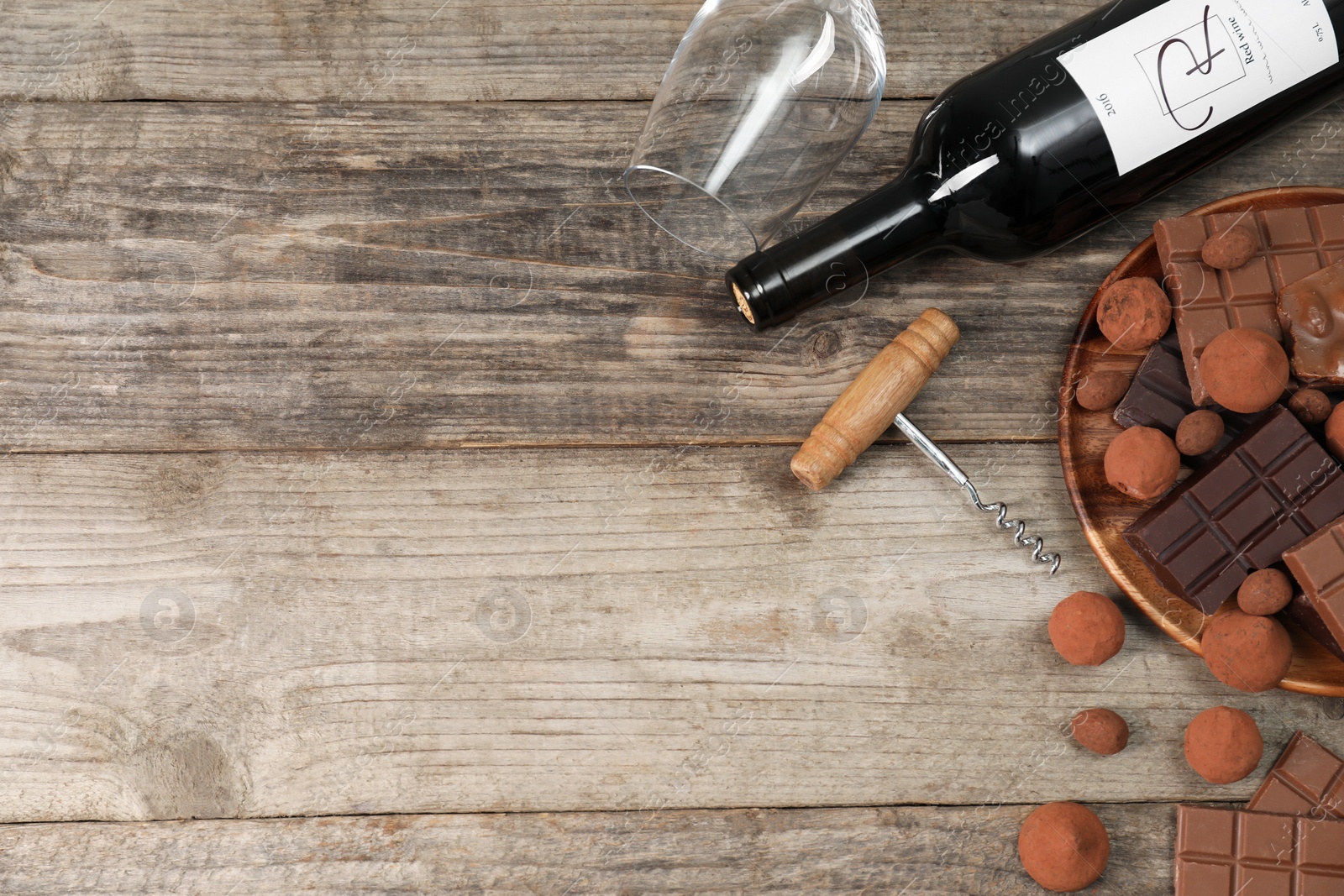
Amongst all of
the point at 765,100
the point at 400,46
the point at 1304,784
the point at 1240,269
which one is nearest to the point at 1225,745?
the point at 1304,784

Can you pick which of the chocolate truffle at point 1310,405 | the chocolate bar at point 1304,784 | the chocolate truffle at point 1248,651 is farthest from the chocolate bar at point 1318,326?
the chocolate bar at point 1304,784

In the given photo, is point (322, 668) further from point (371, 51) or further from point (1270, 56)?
point (1270, 56)

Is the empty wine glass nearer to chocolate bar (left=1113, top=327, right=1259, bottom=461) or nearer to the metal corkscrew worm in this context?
the metal corkscrew worm

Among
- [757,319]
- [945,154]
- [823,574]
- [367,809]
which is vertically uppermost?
[945,154]

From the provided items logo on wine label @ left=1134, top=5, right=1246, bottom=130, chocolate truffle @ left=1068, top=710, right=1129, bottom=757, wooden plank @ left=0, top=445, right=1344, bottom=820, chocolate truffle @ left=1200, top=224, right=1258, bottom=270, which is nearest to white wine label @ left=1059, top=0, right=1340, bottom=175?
logo on wine label @ left=1134, top=5, right=1246, bottom=130

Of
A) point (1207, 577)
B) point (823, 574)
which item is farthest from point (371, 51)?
point (1207, 577)

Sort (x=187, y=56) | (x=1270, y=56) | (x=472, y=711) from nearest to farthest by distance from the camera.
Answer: (x=1270, y=56) → (x=472, y=711) → (x=187, y=56)

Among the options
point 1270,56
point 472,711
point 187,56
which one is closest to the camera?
point 1270,56
